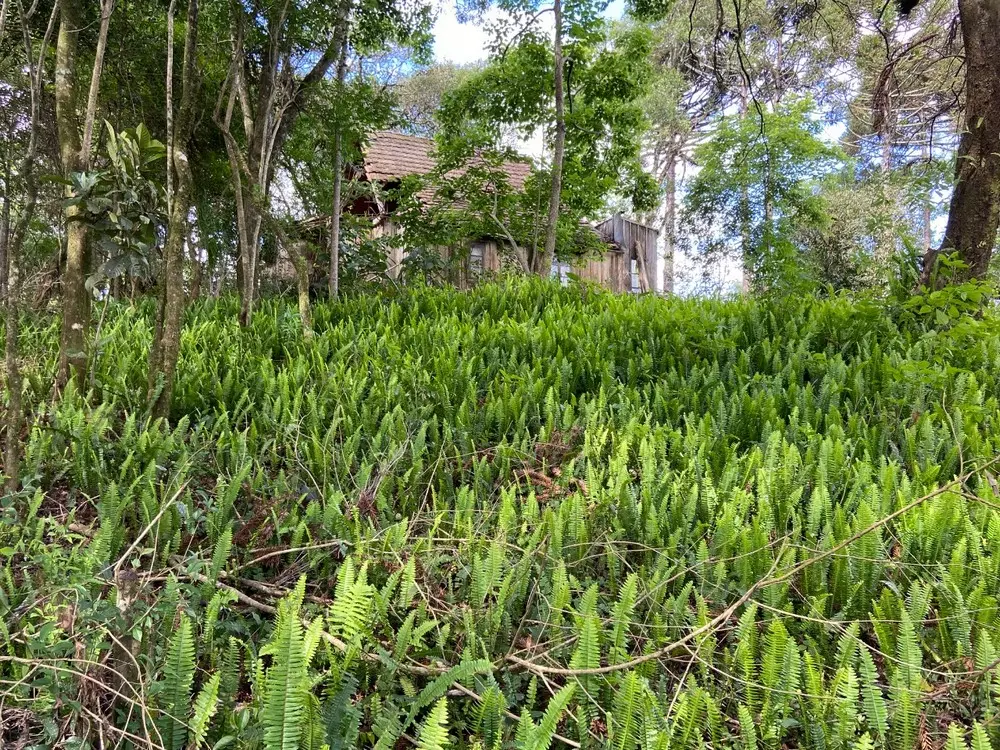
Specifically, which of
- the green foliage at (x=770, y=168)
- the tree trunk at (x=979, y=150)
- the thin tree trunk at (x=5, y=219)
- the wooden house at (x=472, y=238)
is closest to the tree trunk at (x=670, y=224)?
the wooden house at (x=472, y=238)

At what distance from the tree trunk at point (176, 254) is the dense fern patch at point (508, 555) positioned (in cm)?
19

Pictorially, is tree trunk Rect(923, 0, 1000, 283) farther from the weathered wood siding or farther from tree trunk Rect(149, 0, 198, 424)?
the weathered wood siding

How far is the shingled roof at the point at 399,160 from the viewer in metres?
15.3

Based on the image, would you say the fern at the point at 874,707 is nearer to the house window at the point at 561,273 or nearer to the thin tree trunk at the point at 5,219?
the thin tree trunk at the point at 5,219

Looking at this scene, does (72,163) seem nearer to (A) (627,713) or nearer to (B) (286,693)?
(B) (286,693)

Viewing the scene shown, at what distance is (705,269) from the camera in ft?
64.8

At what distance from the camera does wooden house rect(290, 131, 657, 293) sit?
439 inches

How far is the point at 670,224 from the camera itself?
2294 centimetres

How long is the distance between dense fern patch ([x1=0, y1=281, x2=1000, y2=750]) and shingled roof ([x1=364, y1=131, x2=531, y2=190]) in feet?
38.8

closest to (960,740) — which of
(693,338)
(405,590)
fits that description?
(405,590)

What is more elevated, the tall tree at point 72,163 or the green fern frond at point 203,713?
the tall tree at point 72,163

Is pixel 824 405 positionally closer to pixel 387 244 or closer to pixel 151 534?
pixel 151 534

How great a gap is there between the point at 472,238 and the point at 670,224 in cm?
1374

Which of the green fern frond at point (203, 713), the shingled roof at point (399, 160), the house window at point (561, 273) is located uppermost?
the shingled roof at point (399, 160)
